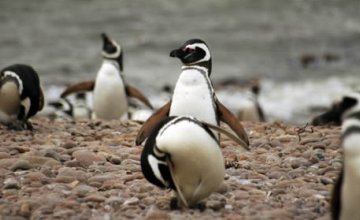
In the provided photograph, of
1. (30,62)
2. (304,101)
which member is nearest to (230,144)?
(304,101)

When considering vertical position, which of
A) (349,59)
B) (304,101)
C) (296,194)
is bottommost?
(296,194)

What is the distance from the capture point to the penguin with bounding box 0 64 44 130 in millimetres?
6695

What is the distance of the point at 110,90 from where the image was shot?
9.07 meters

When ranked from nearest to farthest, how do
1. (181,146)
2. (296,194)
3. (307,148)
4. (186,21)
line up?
1. (181,146)
2. (296,194)
3. (307,148)
4. (186,21)

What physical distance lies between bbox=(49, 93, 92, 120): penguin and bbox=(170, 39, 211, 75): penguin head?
535cm

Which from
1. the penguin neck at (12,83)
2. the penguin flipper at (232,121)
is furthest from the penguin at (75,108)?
the penguin flipper at (232,121)

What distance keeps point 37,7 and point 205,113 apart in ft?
87.5

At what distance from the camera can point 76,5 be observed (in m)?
31.3

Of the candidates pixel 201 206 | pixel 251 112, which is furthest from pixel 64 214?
pixel 251 112

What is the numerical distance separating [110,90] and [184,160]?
16.8 ft

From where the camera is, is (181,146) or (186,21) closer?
(181,146)

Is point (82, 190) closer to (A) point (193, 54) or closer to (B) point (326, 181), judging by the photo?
(A) point (193, 54)

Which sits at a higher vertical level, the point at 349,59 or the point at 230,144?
the point at 349,59

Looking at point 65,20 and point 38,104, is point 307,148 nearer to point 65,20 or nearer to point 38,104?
point 38,104
